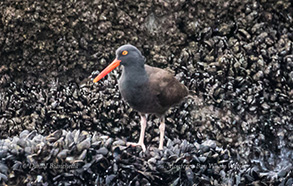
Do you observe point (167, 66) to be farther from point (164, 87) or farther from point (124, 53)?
point (124, 53)

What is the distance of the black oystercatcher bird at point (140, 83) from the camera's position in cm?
644

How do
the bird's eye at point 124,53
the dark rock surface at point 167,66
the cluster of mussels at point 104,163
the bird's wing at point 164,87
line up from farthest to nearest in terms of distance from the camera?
the dark rock surface at point 167,66
the bird's wing at point 164,87
the bird's eye at point 124,53
the cluster of mussels at point 104,163

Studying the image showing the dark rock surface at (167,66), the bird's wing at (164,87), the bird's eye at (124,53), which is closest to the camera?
the bird's eye at (124,53)

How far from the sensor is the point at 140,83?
254 inches

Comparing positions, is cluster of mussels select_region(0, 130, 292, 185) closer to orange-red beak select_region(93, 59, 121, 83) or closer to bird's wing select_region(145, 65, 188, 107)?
bird's wing select_region(145, 65, 188, 107)

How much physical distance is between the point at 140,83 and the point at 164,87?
1.37 feet

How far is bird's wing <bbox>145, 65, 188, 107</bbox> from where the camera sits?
6621mm

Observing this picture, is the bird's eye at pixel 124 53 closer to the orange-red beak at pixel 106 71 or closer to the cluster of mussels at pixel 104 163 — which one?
the orange-red beak at pixel 106 71

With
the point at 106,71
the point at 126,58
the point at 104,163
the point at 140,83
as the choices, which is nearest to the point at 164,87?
the point at 140,83

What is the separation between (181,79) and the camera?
7969mm

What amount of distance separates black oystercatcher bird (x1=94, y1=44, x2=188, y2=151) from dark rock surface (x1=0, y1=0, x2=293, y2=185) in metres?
1.14

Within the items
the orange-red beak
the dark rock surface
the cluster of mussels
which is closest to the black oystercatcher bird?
the orange-red beak

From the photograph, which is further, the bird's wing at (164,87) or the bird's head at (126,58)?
the bird's wing at (164,87)

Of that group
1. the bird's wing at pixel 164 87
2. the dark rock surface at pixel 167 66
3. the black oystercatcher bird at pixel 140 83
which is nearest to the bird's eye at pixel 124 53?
the black oystercatcher bird at pixel 140 83
